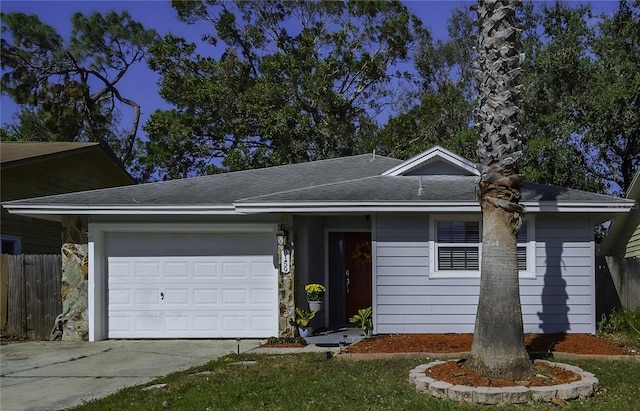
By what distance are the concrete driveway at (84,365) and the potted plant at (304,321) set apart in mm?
832

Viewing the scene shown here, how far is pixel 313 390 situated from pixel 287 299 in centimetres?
467

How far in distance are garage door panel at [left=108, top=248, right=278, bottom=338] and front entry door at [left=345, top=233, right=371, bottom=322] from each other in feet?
7.52

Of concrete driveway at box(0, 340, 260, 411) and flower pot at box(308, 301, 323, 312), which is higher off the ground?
flower pot at box(308, 301, 323, 312)

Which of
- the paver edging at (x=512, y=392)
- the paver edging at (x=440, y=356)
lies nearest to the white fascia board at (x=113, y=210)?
the paver edging at (x=440, y=356)

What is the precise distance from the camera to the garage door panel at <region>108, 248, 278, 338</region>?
12.5m

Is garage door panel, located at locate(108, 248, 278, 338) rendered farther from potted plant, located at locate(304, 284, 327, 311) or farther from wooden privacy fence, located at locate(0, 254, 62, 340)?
wooden privacy fence, located at locate(0, 254, 62, 340)

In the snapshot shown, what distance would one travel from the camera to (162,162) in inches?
1057

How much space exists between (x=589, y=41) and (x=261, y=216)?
Result: 14131 millimetres

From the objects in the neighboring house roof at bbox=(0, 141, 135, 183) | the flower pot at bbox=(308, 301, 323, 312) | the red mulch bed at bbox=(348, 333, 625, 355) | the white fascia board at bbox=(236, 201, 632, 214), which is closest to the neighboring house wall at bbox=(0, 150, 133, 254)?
the neighboring house roof at bbox=(0, 141, 135, 183)

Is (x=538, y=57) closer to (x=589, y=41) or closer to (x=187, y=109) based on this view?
(x=589, y=41)

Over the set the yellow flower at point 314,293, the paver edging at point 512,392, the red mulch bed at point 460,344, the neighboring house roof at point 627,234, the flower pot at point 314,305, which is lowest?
the red mulch bed at point 460,344

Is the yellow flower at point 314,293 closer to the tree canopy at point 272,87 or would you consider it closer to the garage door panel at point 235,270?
the garage door panel at point 235,270

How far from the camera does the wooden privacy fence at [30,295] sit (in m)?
12.9

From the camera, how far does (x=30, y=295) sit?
13.0 m
